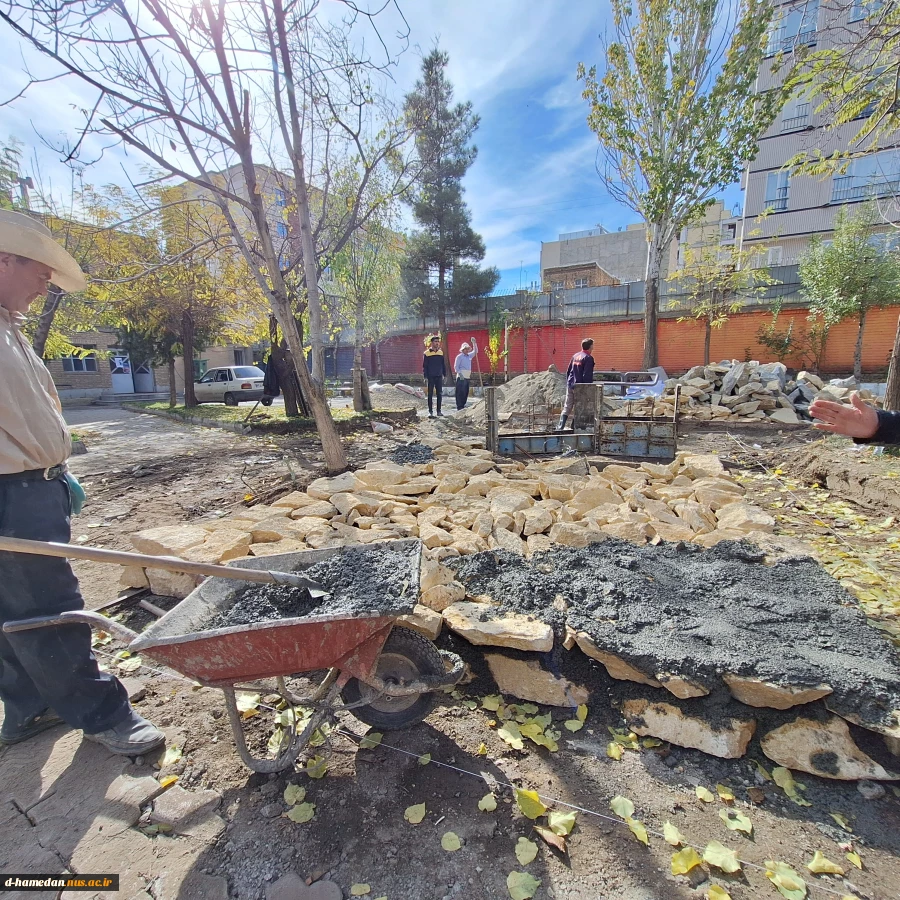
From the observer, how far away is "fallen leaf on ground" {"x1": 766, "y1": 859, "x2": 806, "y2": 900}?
1360 mm

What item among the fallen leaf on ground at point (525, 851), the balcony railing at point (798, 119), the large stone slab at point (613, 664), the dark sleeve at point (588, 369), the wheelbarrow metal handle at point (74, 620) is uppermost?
the balcony railing at point (798, 119)

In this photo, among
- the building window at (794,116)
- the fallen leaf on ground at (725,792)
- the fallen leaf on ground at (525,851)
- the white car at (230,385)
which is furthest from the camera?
the building window at (794,116)

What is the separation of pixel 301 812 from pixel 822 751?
200cm

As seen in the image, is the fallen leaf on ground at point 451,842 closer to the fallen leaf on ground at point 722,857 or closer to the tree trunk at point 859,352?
the fallen leaf on ground at point 722,857

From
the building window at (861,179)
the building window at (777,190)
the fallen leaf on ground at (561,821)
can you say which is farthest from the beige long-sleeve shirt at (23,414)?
the building window at (777,190)

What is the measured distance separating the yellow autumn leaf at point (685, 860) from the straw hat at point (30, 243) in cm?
310

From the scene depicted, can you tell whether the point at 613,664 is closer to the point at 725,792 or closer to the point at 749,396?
the point at 725,792

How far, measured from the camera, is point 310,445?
313 inches

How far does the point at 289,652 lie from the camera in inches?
66.1

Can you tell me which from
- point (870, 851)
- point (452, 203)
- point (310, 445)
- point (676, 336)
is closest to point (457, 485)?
point (870, 851)

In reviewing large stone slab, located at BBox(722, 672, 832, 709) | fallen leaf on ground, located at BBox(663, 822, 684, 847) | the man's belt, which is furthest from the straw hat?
large stone slab, located at BBox(722, 672, 832, 709)

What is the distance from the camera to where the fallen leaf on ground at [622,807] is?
1624 mm

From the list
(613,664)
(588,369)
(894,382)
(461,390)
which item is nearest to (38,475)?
(613,664)

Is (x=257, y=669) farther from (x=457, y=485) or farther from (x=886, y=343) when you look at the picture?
(x=886, y=343)
